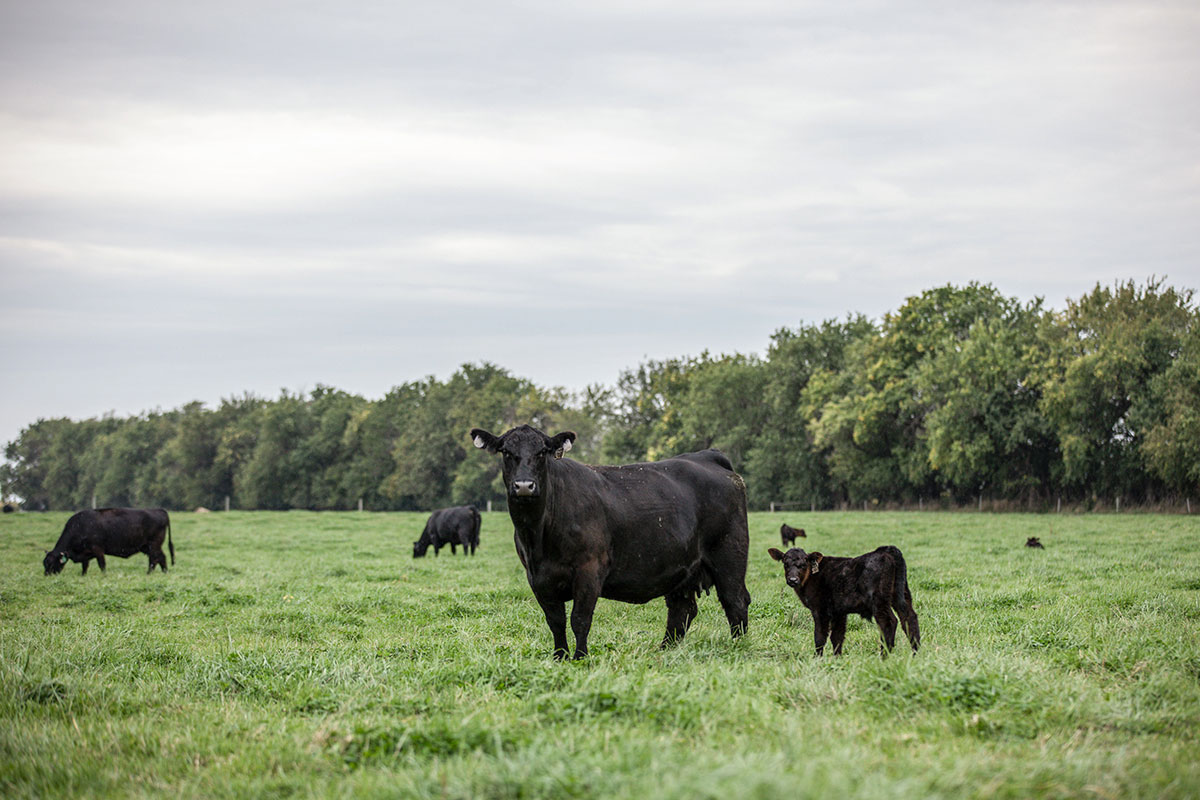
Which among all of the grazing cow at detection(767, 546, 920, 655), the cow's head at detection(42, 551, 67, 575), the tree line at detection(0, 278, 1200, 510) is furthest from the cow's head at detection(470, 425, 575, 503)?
the tree line at detection(0, 278, 1200, 510)

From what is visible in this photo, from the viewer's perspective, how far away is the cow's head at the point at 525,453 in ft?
29.0

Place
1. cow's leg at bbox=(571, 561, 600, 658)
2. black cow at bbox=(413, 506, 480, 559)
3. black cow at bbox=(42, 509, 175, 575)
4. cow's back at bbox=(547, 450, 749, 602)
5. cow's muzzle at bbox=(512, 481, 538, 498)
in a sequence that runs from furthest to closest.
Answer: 1. black cow at bbox=(413, 506, 480, 559)
2. black cow at bbox=(42, 509, 175, 575)
3. cow's back at bbox=(547, 450, 749, 602)
4. cow's leg at bbox=(571, 561, 600, 658)
5. cow's muzzle at bbox=(512, 481, 538, 498)

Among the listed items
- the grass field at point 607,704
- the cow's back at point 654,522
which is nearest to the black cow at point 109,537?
the grass field at point 607,704

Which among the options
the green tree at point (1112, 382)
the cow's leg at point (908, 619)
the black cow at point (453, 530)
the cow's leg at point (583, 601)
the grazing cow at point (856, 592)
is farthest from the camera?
the green tree at point (1112, 382)

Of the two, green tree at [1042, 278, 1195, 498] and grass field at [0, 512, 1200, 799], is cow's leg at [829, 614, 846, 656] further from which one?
green tree at [1042, 278, 1195, 498]

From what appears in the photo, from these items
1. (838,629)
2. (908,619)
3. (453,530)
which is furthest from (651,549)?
(453,530)

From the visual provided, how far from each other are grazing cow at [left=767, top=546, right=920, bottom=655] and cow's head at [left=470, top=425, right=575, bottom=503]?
2845 millimetres

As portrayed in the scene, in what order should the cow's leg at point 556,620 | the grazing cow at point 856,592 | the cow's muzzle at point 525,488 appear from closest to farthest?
the cow's muzzle at point 525,488 → the cow's leg at point 556,620 → the grazing cow at point 856,592

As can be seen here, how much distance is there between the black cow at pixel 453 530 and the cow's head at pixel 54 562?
29.5ft

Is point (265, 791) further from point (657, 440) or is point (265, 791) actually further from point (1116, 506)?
point (657, 440)

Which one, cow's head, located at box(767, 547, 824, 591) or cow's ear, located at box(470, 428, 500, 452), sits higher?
cow's ear, located at box(470, 428, 500, 452)

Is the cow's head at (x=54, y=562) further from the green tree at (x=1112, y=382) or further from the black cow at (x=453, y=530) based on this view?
the green tree at (x=1112, y=382)

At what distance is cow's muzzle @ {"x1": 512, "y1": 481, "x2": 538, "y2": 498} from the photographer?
8656 mm

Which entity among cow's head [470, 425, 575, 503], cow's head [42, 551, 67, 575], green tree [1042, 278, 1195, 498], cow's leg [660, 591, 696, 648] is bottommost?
cow's head [42, 551, 67, 575]
